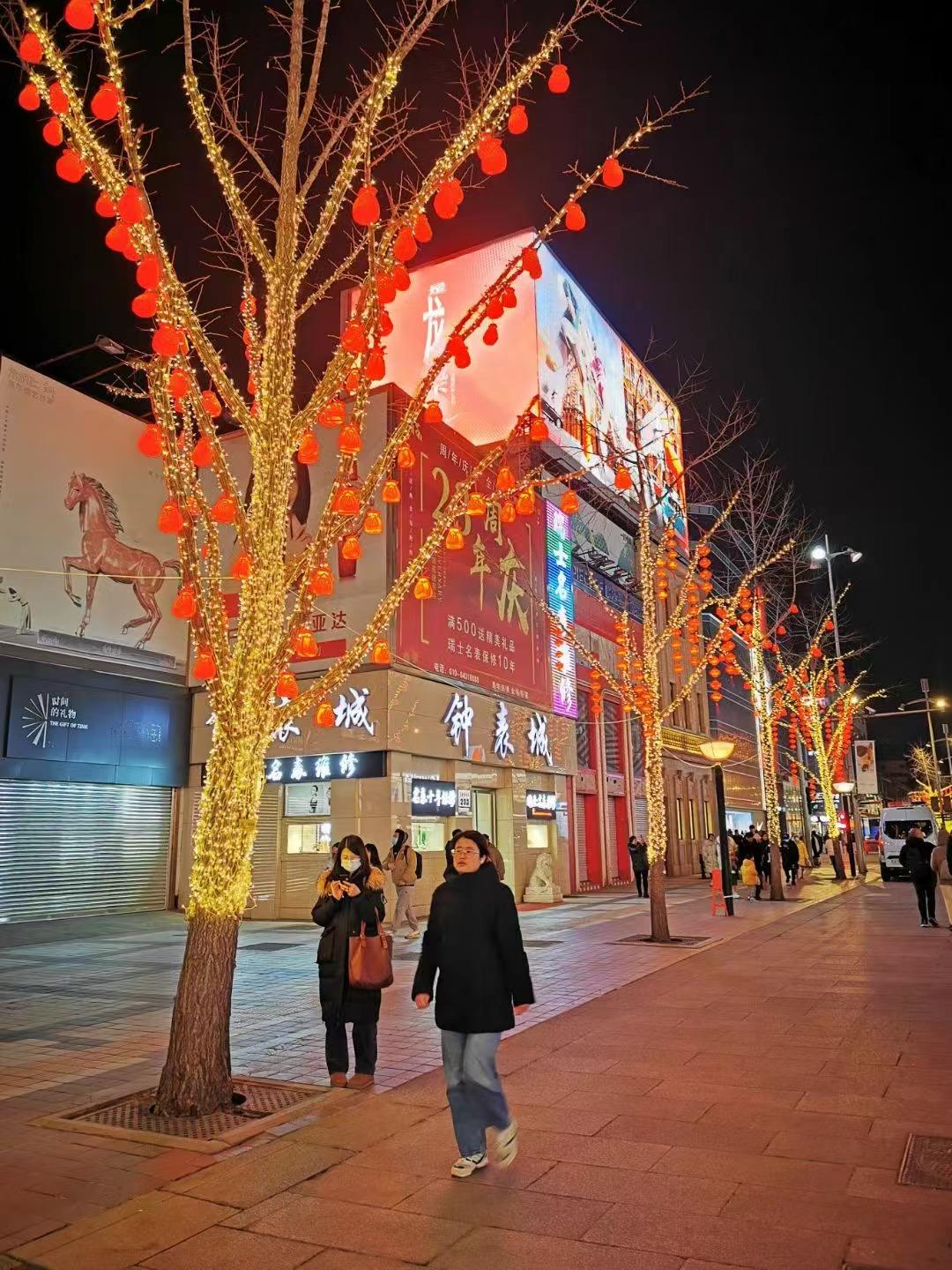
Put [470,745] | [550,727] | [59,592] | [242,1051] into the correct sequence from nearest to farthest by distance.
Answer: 1. [242,1051]
2. [59,592]
3. [470,745]
4. [550,727]

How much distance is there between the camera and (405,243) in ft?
22.1

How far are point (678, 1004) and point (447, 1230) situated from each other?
571 centimetres

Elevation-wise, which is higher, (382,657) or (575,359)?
(575,359)

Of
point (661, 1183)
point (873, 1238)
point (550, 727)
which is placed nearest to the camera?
point (873, 1238)

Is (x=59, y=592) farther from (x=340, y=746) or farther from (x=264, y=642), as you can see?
(x=264, y=642)

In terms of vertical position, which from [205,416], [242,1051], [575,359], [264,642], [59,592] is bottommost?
[242,1051]

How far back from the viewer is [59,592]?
57.6 ft

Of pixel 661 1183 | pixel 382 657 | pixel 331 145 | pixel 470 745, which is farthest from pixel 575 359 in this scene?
pixel 661 1183

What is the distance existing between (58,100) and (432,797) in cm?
1499

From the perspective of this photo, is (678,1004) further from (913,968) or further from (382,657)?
(382,657)

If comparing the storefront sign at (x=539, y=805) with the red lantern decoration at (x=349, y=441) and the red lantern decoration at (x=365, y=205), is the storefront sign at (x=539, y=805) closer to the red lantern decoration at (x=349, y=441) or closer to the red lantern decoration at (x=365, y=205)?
the red lantern decoration at (x=349, y=441)

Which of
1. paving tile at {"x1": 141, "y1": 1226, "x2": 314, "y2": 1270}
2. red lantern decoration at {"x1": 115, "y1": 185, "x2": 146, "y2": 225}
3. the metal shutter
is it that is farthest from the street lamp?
paving tile at {"x1": 141, "y1": 1226, "x2": 314, "y2": 1270}

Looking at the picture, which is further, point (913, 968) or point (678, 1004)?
point (913, 968)

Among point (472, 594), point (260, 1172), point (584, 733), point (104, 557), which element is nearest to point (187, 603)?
point (260, 1172)
